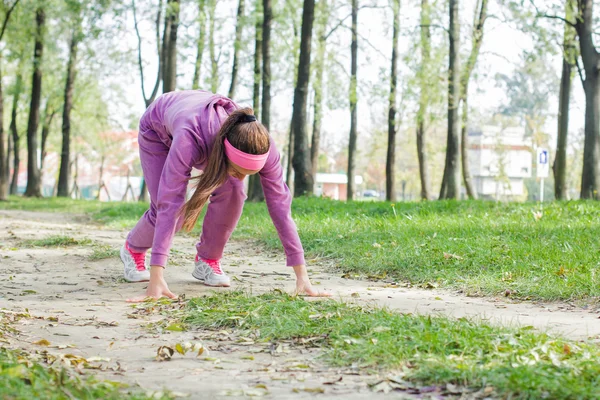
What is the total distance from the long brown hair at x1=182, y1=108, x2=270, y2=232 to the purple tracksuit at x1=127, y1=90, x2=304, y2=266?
130 mm

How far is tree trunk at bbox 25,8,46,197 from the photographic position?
86.7ft

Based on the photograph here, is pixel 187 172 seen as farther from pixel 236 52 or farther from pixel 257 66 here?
pixel 236 52

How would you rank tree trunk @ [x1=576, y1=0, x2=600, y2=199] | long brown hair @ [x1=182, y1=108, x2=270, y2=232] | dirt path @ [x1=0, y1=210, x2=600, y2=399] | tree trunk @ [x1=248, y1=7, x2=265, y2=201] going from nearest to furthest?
dirt path @ [x1=0, y1=210, x2=600, y2=399] → long brown hair @ [x1=182, y1=108, x2=270, y2=232] → tree trunk @ [x1=576, y1=0, x2=600, y2=199] → tree trunk @ [x1=248, y1=7, x2=265, y2=201]

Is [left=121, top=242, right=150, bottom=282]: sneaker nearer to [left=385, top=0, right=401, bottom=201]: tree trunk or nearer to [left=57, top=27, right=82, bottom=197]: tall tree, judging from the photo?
[left=385, top=0, right=401, bottom=201]: tree trunk

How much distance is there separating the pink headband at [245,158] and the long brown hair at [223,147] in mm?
24

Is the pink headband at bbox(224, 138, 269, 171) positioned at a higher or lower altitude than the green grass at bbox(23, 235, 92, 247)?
higher

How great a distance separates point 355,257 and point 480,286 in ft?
6.47

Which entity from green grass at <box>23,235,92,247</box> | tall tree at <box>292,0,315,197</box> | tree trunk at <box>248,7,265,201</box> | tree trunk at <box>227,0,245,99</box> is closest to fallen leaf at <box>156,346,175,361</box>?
green grass at <box>23,235,92,247</box>

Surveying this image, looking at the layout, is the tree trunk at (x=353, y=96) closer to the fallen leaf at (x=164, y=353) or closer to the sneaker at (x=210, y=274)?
the sneaker at (x=210, y=274)

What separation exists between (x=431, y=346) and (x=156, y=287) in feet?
7.66

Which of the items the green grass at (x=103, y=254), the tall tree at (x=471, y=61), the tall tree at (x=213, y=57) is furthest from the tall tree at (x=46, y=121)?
the green grass at (x=103, y=254)

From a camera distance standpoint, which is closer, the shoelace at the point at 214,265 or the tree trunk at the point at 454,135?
the shoelace at the point at 214,265

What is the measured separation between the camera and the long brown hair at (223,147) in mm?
4699

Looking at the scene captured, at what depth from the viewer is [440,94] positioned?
24.2m
